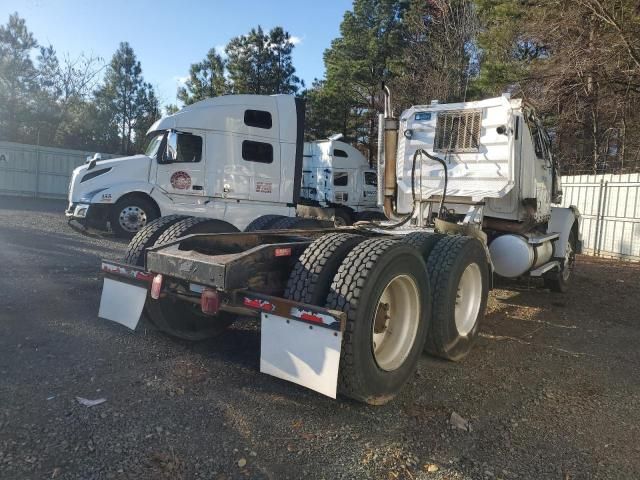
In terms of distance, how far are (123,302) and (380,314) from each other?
2148 mm

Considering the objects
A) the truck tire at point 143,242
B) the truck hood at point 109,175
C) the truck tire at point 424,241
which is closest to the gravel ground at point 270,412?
the truck tire at point 143,242

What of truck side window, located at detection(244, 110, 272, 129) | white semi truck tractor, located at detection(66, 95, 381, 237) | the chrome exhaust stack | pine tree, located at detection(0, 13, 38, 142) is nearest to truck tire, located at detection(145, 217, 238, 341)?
the chrome exhaust stack

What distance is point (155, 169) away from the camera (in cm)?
1134

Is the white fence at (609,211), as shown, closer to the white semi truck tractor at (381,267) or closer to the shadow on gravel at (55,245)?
the white semi truck tractor at (381,267)

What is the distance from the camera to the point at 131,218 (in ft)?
36.5

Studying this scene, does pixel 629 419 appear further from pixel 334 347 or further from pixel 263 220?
pixel 263 220

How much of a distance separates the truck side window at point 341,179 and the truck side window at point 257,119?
210 inches

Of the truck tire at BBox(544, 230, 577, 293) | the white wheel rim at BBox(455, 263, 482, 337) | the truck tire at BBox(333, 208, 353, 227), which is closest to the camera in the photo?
the white wheel rim at BBox(455, 263, 482, 337)

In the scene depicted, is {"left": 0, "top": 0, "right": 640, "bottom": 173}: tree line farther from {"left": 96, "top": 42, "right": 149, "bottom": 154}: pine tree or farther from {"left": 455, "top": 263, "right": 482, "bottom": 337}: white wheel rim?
{"left": 455, "top": 263, "right": 482, "bottom": 337}: white wheel rim

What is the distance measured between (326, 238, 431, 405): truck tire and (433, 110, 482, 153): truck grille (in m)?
3.59

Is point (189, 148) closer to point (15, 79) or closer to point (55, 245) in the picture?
point (55, 245)

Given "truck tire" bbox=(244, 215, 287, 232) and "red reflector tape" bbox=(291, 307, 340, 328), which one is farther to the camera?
"truck tire" bbox=(244, 215, 287, 232)

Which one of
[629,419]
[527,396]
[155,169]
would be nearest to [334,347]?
[527,396]

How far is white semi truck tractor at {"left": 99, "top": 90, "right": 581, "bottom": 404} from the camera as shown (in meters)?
3.35
